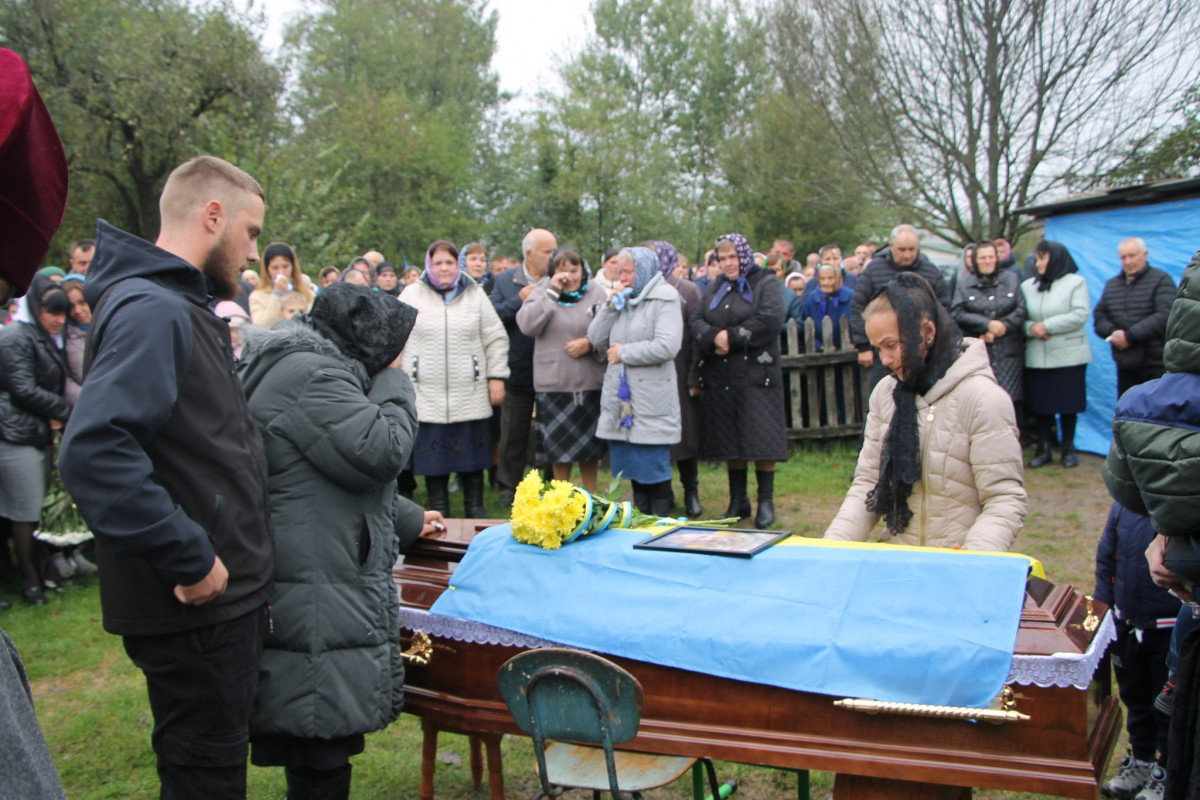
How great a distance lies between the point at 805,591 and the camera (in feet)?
8.14

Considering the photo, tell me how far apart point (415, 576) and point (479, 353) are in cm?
350

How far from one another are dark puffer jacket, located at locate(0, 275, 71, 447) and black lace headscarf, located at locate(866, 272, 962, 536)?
16.7 ft

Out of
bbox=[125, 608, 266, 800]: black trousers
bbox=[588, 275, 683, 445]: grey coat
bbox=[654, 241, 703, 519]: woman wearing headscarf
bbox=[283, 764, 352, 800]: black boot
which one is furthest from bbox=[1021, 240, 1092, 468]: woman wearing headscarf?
bbox=[125, 608, 266, 800]: black trousers

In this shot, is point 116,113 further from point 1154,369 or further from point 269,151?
point 1154,369

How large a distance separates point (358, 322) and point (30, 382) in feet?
12.9

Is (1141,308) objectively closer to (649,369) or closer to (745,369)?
(745,369)

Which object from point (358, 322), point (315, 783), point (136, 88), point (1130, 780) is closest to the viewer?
point (315, 783)

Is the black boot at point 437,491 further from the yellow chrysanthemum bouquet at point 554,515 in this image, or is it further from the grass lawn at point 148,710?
the yellow chrysanthemum bouquet at point 554,515

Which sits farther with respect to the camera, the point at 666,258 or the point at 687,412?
the point at 687,412

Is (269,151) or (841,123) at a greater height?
(269,151)

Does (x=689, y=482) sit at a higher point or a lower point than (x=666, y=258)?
lower

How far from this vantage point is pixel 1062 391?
8.05m

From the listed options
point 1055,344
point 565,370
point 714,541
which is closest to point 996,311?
point 1055,344

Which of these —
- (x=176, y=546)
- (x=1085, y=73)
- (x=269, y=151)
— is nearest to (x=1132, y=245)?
(x=1085, y=73)
